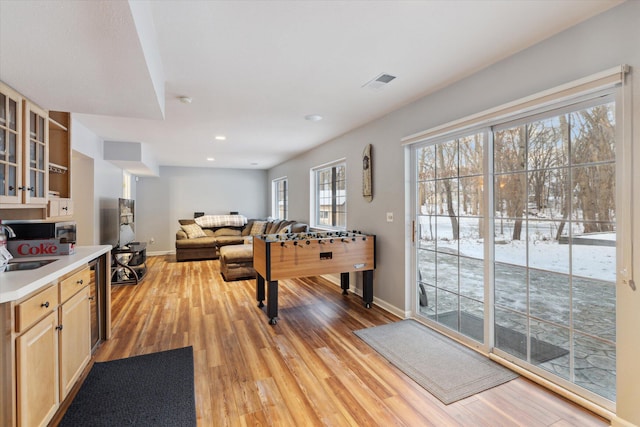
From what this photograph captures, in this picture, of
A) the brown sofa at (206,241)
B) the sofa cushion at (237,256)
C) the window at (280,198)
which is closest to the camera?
the sofa cushion at (237,256)

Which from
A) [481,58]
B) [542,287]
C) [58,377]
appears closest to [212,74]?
[481,58]

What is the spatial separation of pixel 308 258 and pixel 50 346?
2.21 metres

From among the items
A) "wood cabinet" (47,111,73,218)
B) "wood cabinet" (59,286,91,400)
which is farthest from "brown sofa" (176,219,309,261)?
"wood cabinet" (59,286,91,400)

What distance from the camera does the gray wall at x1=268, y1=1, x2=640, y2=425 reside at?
5.30 ft

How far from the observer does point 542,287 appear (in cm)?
212

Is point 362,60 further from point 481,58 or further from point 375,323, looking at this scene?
point 375,323

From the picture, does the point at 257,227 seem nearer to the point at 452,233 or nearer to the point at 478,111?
the point at 452,233

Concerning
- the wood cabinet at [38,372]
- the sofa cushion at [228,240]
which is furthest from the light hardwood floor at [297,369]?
the sofa cushion at [228,240]

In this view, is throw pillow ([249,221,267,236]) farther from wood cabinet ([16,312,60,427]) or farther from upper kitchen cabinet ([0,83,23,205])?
wood cabinet ([16,312,60,427])

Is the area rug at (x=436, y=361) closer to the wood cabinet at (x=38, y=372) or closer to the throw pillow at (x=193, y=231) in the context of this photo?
the wood cabinet at (x=38, y=372)

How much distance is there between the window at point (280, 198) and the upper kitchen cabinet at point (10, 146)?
17.5ft

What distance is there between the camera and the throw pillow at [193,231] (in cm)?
701

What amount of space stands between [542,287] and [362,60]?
2100mm

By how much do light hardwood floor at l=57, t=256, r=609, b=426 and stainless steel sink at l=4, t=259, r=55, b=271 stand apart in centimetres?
98
